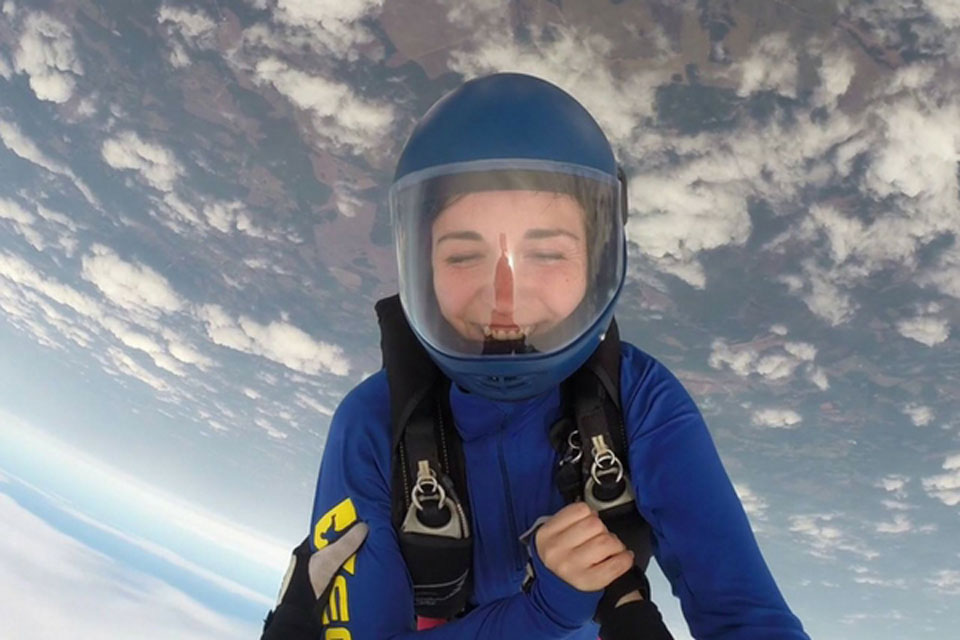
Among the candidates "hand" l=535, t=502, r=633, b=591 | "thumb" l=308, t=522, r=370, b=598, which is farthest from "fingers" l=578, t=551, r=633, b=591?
"thumb" l=308, t=522, r=370, b=598

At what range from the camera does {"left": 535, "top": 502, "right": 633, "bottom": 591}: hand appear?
4.01 feet

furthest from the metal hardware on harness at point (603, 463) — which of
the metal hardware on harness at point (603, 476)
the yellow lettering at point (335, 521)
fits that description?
the yellow lettering at point (335, 521)

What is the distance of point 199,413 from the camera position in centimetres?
4497

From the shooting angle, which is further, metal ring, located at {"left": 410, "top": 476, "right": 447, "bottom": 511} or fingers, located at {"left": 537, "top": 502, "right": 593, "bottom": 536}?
metal ring, located at {"left": 410, "top": 476, "right": 447, "bottom": 511}

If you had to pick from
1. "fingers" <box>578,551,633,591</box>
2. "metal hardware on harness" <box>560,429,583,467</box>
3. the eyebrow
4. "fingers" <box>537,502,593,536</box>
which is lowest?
"fingers" <box>578,551,633,591</box>

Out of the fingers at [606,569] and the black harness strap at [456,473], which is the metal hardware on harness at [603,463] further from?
the fingers at [606,569]

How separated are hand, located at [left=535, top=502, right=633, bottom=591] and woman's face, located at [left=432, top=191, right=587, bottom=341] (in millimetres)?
513

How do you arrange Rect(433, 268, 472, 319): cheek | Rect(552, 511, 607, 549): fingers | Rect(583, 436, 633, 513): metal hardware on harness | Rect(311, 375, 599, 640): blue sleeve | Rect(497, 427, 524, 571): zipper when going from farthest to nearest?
Rect(497, 427, 524, 571): zipper < Rect(433, 268, 472, 319): cheek < Rect(583, 436, 633, 513): metal hardware on harness < Rect(311, 375, 599, 640): blue sleeve < Rect(552, 511, 607, 549): fingers

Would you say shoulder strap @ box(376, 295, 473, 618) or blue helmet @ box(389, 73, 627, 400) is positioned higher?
blue helmet @ box(389, 73, 627, 400)

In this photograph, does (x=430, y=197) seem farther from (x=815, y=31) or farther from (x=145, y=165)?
(x=145, y=165)

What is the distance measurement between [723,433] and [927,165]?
14.2 meters

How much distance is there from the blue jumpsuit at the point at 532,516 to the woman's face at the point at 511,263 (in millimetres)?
296

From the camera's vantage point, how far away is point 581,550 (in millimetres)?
1228

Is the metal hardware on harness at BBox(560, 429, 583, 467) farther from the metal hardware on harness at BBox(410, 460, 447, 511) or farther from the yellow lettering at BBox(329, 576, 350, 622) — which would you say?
the yellow lettering at BBox(329, 576, 350, 622)
